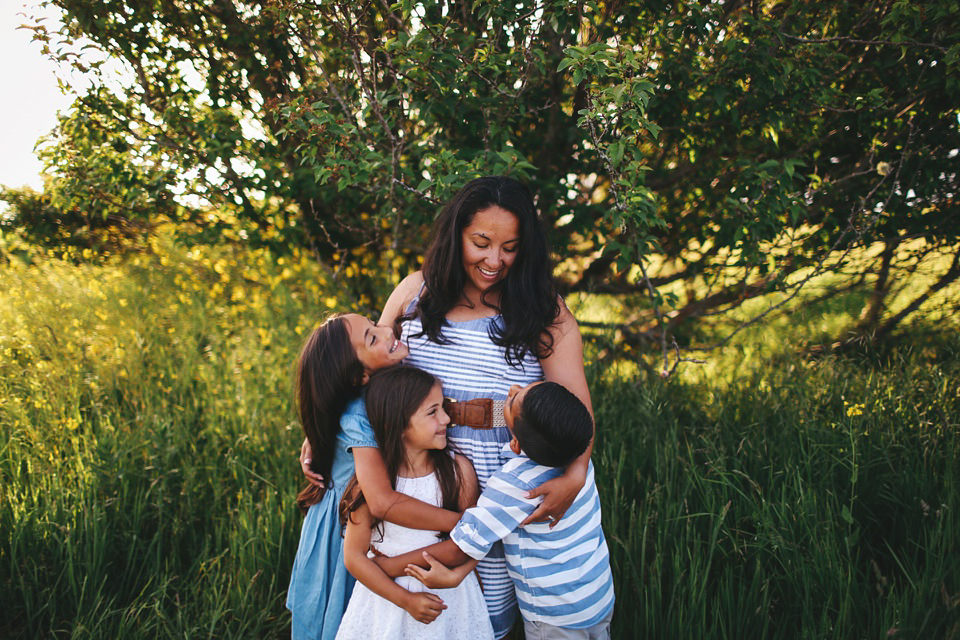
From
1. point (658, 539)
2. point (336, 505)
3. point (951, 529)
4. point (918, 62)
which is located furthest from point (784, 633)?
point (918, 62)

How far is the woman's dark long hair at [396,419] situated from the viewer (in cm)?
158

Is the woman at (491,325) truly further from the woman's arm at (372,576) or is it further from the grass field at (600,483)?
the grass field at (600,483)

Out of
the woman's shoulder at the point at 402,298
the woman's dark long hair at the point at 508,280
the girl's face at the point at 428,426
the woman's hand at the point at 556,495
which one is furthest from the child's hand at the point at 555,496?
the woman's shoulder at the point at 402,298

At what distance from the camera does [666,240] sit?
381 centimetres

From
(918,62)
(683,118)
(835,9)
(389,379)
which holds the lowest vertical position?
(389,379)

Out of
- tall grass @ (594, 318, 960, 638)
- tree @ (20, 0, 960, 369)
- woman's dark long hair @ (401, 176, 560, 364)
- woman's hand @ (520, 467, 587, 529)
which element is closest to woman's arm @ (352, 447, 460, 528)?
Result: woman's hand @ (520, 467, 587, 529)

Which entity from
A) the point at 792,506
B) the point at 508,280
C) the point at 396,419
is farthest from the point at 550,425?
the point at 792,506

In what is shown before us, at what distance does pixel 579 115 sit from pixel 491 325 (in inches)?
55.9

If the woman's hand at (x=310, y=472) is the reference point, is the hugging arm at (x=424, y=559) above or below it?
below

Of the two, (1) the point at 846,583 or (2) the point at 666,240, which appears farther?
(2) the point at 666,240

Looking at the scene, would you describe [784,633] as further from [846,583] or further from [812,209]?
[812,209]

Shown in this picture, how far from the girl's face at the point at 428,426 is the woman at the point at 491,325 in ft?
0.40

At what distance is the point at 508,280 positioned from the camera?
1870 millimetres

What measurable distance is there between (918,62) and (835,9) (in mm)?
477
